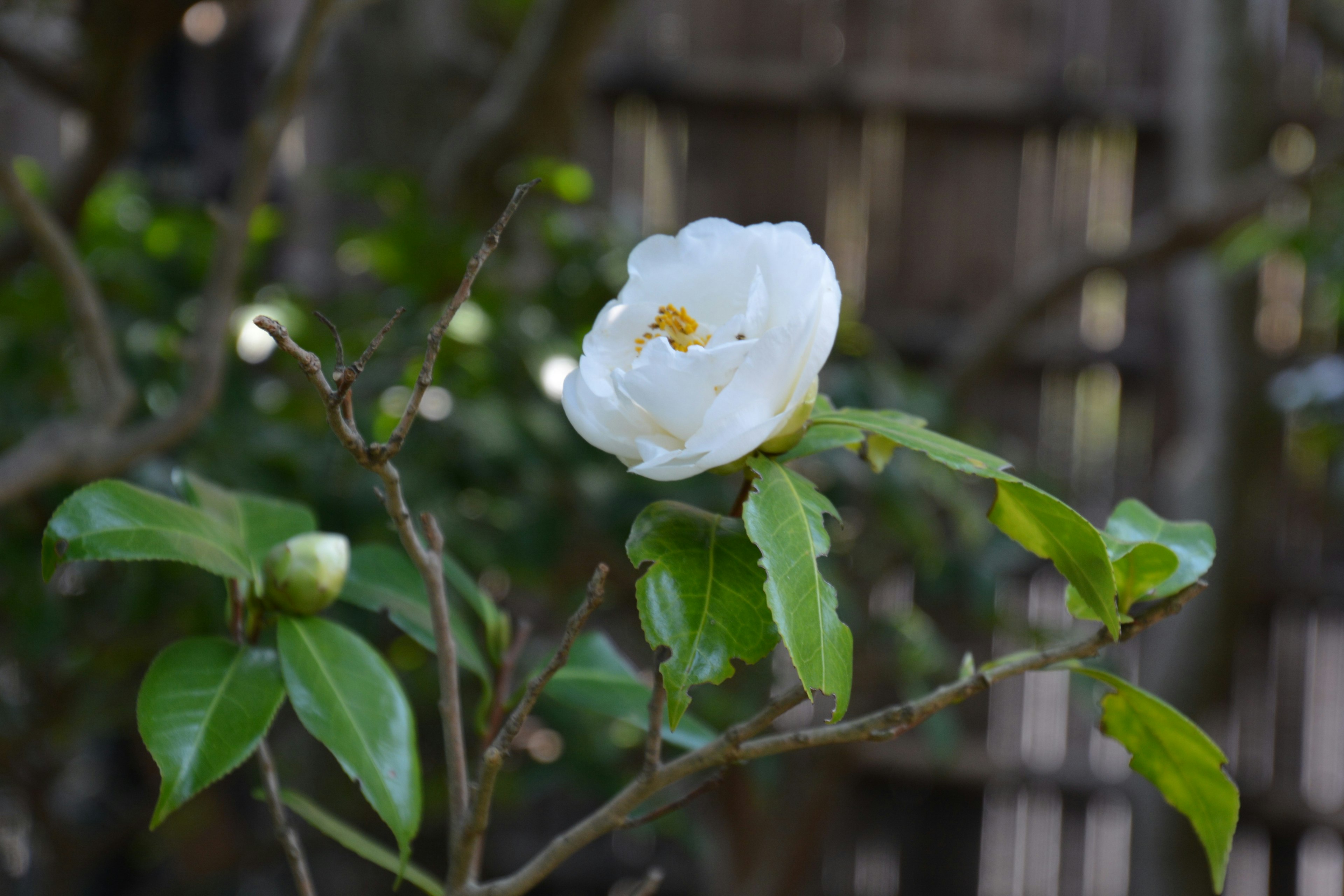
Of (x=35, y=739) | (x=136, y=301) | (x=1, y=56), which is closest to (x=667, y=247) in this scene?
(x=1, y=56)

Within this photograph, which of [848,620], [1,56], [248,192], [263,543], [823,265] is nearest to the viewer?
[823,265]

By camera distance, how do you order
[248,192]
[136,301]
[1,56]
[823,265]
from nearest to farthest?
[823,265] < [248,192] < [1,56] < [136,301]

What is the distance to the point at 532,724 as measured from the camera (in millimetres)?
1370

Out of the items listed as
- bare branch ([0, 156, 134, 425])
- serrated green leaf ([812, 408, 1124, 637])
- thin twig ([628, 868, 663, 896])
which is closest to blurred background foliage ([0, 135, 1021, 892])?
bare branch ([0, 156, 134, 425])

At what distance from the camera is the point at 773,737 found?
372 mm

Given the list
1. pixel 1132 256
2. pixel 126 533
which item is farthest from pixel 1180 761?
pixel 1132 256

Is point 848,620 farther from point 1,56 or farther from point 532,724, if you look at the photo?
point 1,56

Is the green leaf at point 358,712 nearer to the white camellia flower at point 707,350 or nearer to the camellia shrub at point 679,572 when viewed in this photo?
the camellia shrub at point 679,572

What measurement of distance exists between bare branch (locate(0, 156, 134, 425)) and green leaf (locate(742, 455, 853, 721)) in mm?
619

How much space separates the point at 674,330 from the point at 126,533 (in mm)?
224

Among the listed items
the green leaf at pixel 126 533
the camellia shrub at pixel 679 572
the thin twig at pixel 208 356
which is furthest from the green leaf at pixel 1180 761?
the thin twig at pixel 208 356

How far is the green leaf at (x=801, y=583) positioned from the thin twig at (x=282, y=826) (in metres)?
0.23

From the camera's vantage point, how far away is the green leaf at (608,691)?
1.59ft

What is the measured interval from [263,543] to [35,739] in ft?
3.95
